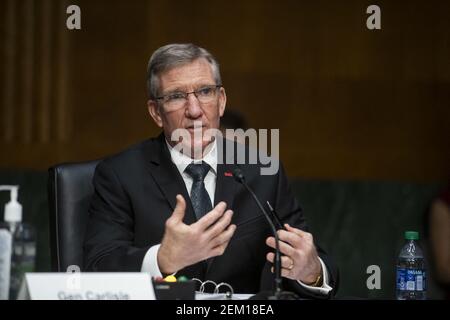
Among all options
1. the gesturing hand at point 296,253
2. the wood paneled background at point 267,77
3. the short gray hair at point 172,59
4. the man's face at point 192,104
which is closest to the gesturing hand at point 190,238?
the gesturing hand at point 296,253

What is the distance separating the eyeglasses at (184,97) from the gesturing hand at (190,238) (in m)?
0.57

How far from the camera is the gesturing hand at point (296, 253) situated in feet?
7.63

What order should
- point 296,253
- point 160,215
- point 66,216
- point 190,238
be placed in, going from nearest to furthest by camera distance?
point 190,238 < point 296,253 < point 160,215 < point 66,216

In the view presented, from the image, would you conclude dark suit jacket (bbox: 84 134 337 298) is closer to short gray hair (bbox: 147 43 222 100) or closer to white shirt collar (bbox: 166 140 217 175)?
white shirt collar (bbox: 166 140 217 175)

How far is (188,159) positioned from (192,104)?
0.62ft

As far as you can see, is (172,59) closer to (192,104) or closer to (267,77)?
(192,104)

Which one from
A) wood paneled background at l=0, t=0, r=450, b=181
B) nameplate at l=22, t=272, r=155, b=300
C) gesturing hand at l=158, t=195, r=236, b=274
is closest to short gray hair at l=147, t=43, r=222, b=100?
gesturing hand at l=158, t=195, r=236, b=274

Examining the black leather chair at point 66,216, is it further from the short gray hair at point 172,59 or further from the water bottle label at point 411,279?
the water bottle label at point 411,279

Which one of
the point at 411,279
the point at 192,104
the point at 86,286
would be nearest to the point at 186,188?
the point at 192,104

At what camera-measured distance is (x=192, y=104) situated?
2715mm

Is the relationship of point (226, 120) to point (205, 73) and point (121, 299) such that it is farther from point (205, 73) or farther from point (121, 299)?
point (121, 299)

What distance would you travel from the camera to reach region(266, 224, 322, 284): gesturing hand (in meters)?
2.32

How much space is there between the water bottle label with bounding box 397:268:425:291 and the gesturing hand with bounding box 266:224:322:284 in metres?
0.25
